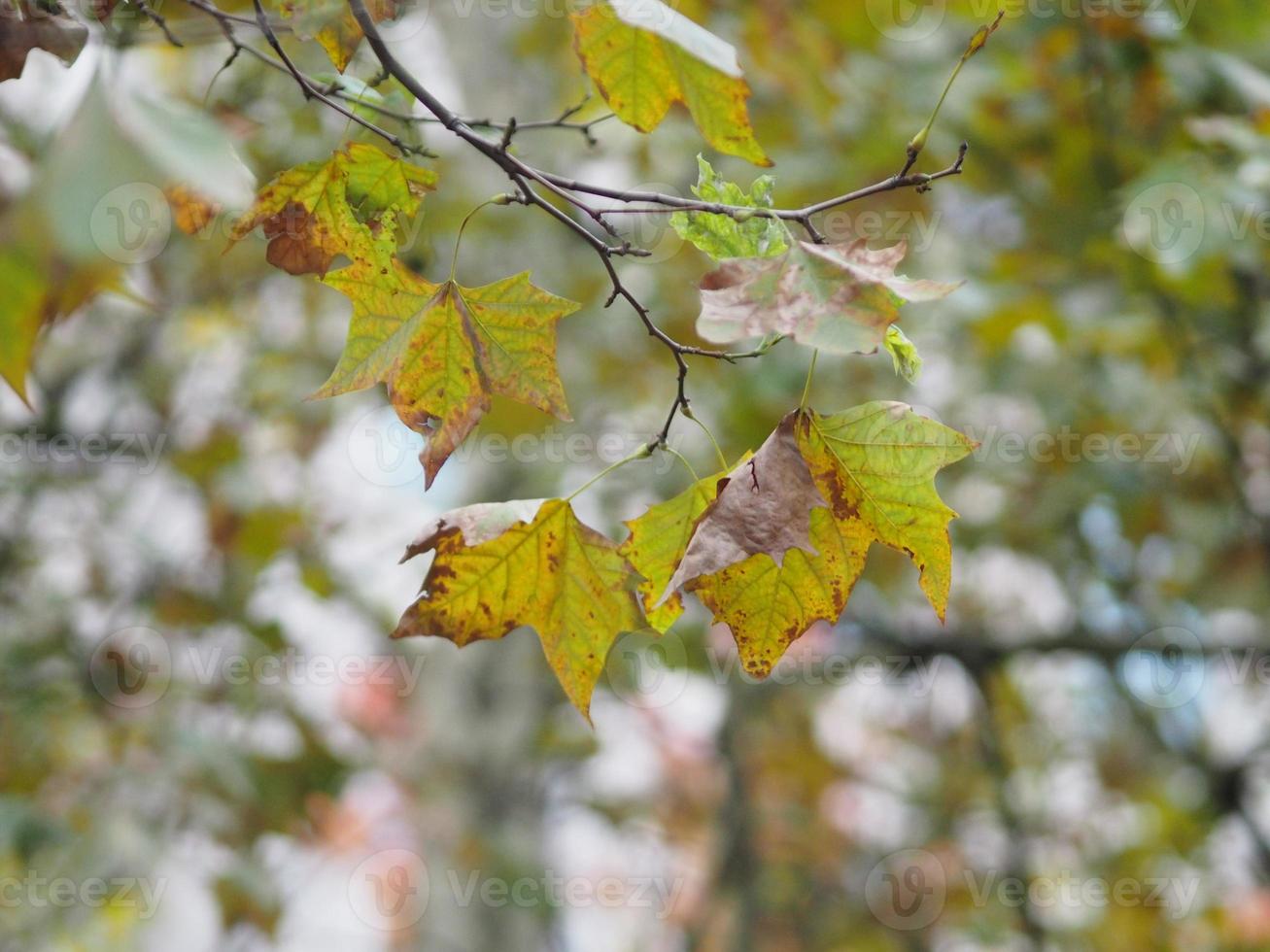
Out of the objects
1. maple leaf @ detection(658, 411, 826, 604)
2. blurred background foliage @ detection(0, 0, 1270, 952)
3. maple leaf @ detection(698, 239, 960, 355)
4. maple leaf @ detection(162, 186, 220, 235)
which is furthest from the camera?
blurred background foliage @ detection(0, 0, 1270, 952)

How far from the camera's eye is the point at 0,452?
2.89 meters

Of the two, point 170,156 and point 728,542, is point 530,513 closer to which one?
point 728,542

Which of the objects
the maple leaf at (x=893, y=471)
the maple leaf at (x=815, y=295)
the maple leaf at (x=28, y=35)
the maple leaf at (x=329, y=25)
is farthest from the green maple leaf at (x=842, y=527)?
the maple leaf at (x=28, y=35)

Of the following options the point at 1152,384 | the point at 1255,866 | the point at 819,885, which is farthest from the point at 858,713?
the point at 1152,384

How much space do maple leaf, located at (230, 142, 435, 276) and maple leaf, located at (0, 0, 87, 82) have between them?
0.65 feet

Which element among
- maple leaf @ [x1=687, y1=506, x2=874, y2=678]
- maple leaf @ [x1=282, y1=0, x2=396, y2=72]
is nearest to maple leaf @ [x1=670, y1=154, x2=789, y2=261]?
maple leaf @ [x1=687, y1=506, x2=874, y2=678]

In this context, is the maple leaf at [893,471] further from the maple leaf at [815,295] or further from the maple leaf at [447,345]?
the maple leaf at [447,345]

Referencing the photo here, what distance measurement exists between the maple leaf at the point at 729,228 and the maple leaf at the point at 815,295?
74mm

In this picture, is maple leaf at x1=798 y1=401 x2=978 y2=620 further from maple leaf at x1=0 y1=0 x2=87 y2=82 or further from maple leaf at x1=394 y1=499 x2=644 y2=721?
maple leaf at x1=0 y1=0 x2=87 y2=82

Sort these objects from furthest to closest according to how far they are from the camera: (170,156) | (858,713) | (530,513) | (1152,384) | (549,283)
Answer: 1. (858,713)
2. (549,283)
3. (1152,384)
4. (530,513)
5. (170,156)

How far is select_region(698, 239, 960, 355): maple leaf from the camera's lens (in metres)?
0.74

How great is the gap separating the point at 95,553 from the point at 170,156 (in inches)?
110

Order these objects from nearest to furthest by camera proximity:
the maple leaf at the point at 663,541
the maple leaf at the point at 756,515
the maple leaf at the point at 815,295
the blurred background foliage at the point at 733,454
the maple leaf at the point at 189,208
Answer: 1. the maple leaf at the point at 815,295
2. the maple leaf at the point at 756,515
3. the maple leaf at the point at 663,541
4. the maple leaf at the point at 189,208
5. the blurred background foliage at the point at 733,454

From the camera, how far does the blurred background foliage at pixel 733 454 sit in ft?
8.23
